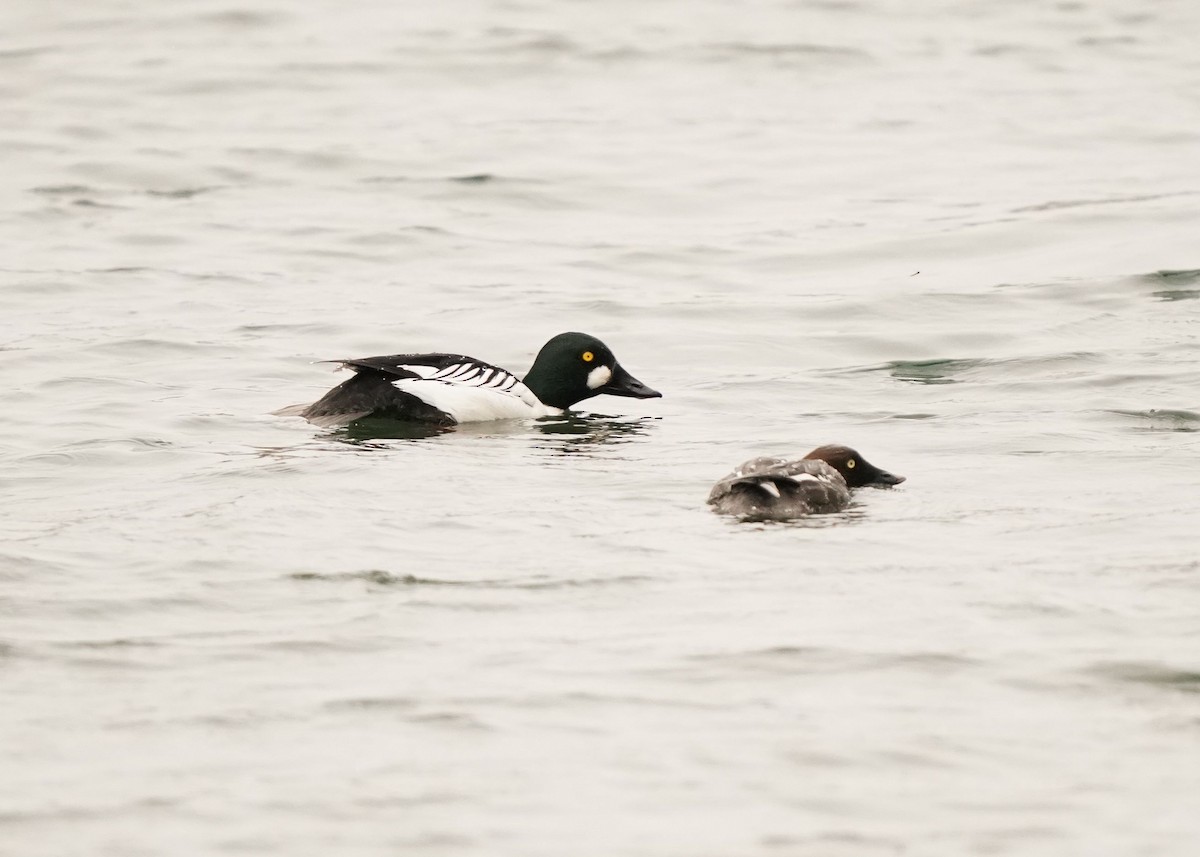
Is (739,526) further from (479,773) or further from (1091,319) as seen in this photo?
(1091,319)

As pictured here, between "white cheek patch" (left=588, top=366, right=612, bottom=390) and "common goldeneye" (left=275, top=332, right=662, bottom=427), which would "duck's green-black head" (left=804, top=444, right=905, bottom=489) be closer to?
"common goldeneye" (left=275, top=332, right=662, bottom=427)

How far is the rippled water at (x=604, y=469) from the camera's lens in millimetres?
6039

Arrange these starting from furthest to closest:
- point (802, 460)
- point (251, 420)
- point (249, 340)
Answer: point (249, 340)
point (251, 420)
point (802, 460)

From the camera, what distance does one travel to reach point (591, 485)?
33.1 feet

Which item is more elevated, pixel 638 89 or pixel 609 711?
pixel 638 89

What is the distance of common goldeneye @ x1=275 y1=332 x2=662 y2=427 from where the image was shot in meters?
12.2

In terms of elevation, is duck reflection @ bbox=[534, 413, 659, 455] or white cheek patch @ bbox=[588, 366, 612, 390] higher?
white cheek patch @ bbox=[588, 366, 612, 390]

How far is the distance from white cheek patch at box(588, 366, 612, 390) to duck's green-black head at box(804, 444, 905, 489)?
3.20 m

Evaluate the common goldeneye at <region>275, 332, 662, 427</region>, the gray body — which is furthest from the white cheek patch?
the gray body

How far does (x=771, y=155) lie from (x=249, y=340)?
9714mm

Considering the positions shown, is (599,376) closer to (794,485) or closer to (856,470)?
(856,470)

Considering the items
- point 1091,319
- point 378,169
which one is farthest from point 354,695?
point 378,169

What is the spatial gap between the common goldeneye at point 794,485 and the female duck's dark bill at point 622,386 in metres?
3.04

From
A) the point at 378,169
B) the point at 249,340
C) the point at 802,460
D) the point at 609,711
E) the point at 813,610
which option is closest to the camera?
the point at 609,711
